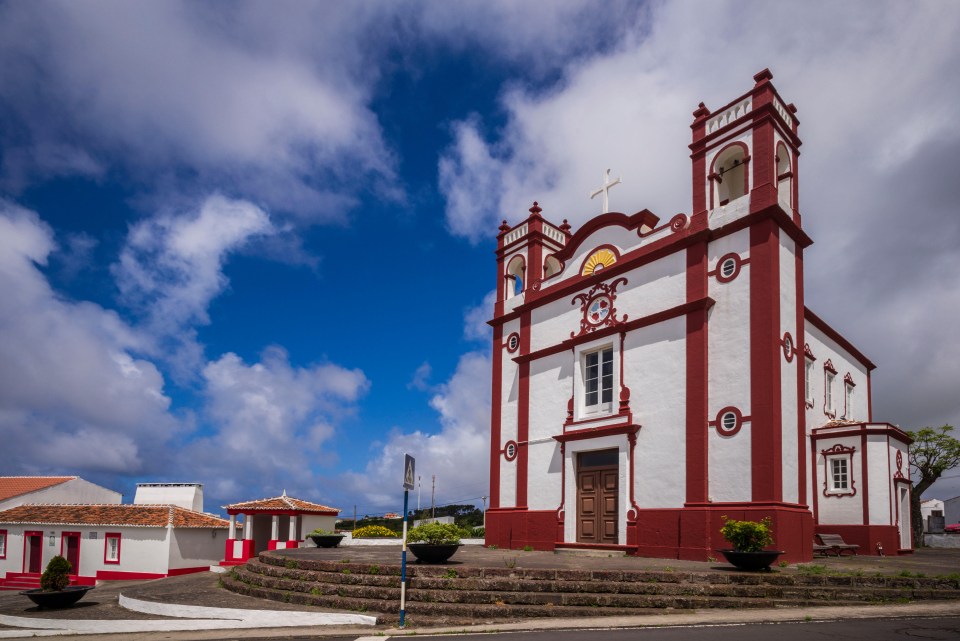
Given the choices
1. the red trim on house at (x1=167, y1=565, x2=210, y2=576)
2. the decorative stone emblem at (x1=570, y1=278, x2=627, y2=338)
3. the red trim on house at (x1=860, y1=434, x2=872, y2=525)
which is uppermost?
the decorative stone emblem at (x1=570, y1=278, x2=627, y2=338)

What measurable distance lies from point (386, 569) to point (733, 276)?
10.8 metres

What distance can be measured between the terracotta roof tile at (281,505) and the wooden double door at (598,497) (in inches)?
618

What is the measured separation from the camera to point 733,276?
17406mm

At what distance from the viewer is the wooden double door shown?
1930 cm

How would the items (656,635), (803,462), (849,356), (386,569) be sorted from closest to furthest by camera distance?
(656,635), (386,569), (803,462), (849,356)

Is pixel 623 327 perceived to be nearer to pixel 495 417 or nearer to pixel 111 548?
pixel 495 417

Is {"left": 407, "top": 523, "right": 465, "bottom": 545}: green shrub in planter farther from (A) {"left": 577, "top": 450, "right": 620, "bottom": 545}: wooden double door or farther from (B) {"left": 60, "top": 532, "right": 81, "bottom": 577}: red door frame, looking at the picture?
(B) {"left": 60, "top": 532, "right": 81, "bottom": 577}: red door frame

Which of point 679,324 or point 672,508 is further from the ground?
point 679,324

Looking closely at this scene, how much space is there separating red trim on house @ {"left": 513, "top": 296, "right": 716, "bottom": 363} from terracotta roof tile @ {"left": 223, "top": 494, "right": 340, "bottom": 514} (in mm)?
13823

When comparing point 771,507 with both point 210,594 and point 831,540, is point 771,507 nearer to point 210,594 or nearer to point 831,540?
point 831,540

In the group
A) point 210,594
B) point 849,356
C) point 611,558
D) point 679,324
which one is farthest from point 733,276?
point 210,594

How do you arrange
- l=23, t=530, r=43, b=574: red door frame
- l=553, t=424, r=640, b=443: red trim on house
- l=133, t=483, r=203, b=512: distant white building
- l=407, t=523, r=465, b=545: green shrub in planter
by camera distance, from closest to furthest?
1. l=407, t=523, r=465, b=545: green shrub in planter
2. l=553, t=424, r=640, b=443: red trim on house
3. l=23, t=530, r=43, b=574: red door frame
4. l=133, t=483, r=203, b=512: distant white building

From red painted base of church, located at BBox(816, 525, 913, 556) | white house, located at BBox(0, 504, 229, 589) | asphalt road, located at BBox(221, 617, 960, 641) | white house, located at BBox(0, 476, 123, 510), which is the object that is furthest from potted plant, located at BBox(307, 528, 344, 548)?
white house, located at BBox(0, 476, 123, 510)

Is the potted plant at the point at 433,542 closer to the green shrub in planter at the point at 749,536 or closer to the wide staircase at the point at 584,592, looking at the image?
the wide staircase at the point at 584,592
